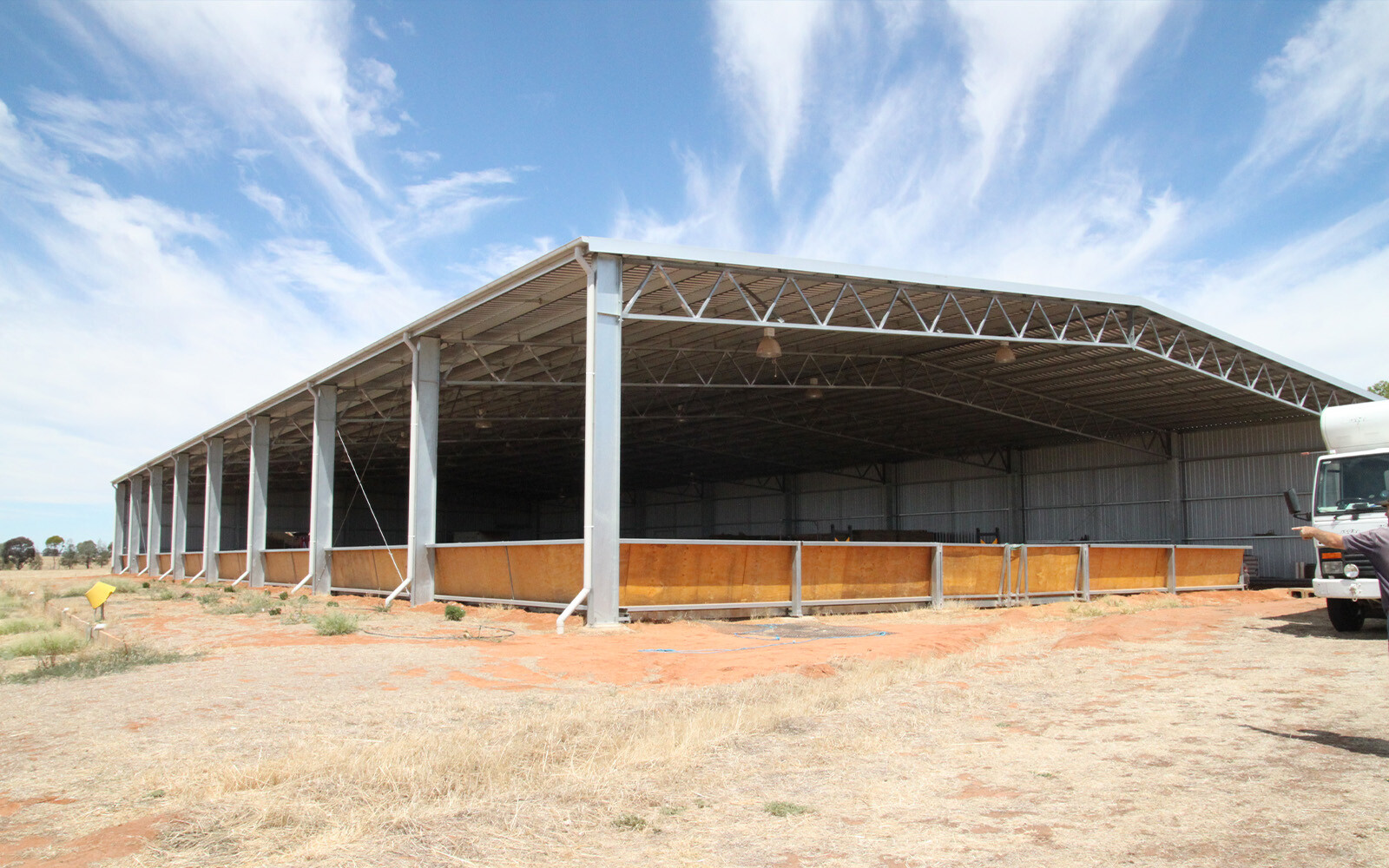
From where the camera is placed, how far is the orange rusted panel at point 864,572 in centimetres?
1962

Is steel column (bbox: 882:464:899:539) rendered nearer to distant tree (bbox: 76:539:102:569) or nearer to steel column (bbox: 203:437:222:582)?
steel column (bbox: 203:437:222:582)

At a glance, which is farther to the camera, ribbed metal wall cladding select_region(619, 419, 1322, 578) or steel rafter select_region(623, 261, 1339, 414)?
ribbed metal wall cladding select_region(619, 419, 1322, 578)

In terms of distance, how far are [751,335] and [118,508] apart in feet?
190

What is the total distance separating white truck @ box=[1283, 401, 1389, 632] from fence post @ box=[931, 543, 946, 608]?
25.0 ft

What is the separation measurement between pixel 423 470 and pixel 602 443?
25.9 ft

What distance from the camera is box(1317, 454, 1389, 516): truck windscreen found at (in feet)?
48.3

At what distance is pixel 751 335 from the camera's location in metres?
27.8

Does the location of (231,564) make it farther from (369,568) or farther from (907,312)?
(907,312)

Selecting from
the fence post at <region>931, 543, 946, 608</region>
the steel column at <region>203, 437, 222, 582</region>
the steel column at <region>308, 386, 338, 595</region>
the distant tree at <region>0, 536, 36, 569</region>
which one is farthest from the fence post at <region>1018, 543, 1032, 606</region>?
the distant tree at <region>0, 536, 36, 569</region>

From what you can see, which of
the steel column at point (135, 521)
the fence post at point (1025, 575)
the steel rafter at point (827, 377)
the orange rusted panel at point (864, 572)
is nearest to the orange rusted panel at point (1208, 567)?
the fence post at point (1025, 575)

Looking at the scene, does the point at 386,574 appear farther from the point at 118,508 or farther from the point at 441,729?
the point at 118,508

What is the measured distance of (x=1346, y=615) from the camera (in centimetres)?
1547

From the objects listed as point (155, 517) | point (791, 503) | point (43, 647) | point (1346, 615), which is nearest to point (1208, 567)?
point (1346, 615)

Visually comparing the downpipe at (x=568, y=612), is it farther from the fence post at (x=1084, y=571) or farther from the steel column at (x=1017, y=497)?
the steel column at (x=1017, y=497)
